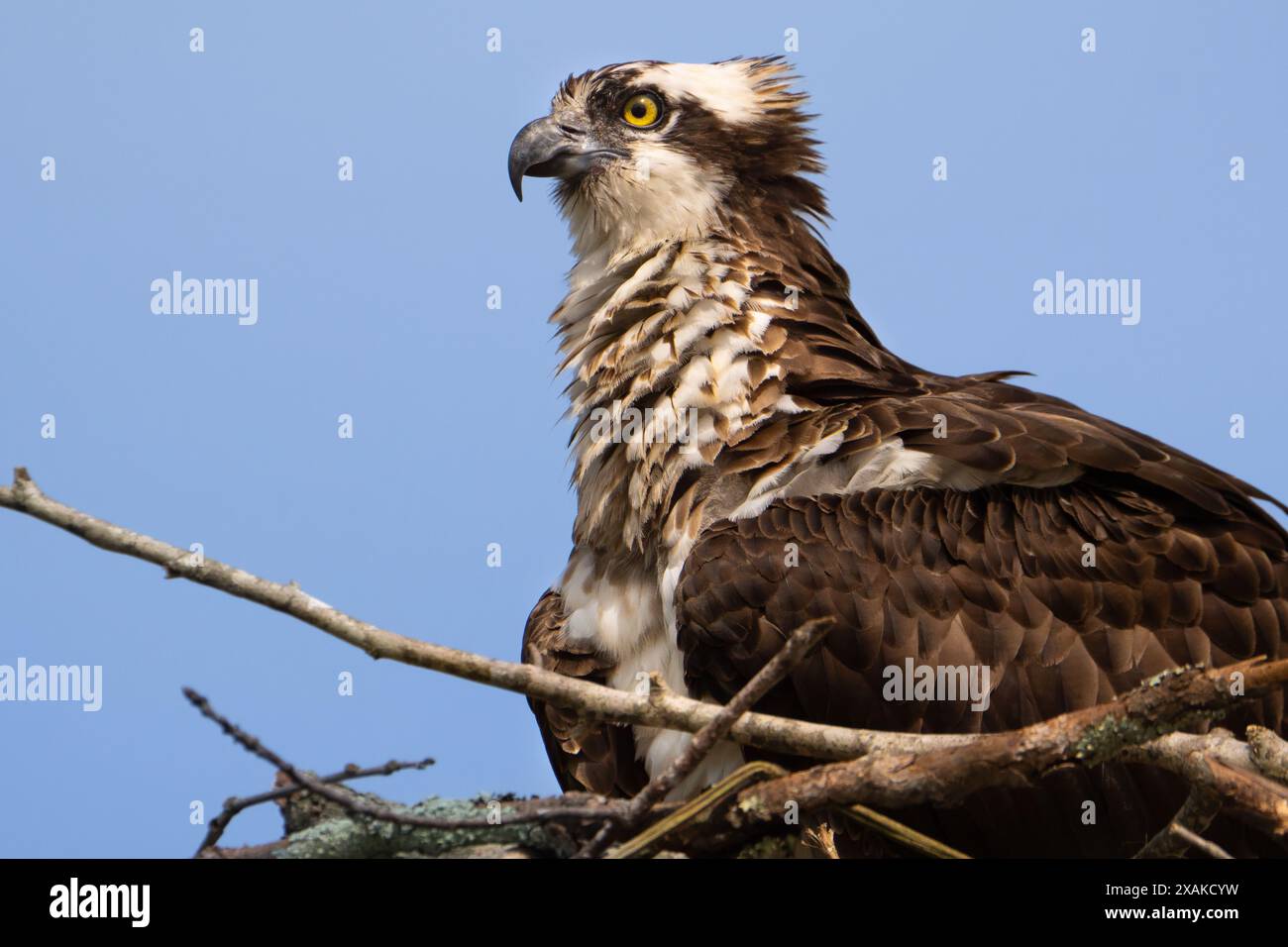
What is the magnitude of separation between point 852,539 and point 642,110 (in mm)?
2586

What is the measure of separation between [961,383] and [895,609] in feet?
4.94

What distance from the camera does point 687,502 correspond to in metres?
5.51

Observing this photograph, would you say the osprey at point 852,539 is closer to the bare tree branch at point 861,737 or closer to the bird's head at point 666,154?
the bird's head at point 666,154

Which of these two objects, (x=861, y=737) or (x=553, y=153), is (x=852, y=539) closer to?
(x=861, y=737)

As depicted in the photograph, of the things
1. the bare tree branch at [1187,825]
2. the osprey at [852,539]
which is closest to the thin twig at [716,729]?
the bare tree branch at [1187,825]

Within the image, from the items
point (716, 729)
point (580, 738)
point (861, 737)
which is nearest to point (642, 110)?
point (580, 738)

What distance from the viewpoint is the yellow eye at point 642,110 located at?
6809 mm

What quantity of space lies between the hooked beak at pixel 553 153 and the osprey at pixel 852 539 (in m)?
0.50

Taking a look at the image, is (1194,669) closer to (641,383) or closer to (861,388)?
(861,388)

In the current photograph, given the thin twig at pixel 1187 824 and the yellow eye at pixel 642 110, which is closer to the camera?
the thin twig at pixel 1187 824

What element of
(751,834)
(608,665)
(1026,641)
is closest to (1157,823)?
(1026,641)

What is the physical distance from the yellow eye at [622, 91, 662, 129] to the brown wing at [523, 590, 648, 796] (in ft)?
7.45

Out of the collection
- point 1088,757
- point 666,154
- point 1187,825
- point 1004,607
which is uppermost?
point 666,154

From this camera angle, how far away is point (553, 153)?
6.77m
